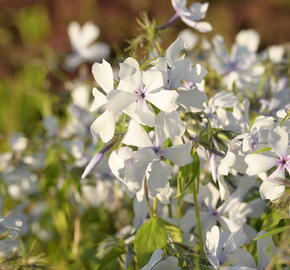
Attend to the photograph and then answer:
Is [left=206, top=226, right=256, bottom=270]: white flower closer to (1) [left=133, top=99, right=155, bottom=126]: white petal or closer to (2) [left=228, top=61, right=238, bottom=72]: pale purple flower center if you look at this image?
(1) [left=133, top=99, right=155, bottom=126]: white petal

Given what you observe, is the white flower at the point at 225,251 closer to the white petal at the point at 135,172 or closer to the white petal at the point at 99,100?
the white petal at the point at 135,172

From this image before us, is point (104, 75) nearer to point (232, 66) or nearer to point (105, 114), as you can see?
point (105, 114)

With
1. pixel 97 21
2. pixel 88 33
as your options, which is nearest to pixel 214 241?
pixel 88 33

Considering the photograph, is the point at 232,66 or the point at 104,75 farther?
the point at 232,66

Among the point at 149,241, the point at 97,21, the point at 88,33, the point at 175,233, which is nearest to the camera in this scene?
the point at 149,241

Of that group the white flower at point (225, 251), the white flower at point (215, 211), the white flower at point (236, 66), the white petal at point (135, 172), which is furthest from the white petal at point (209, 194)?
the white flower at point (236, 66)
